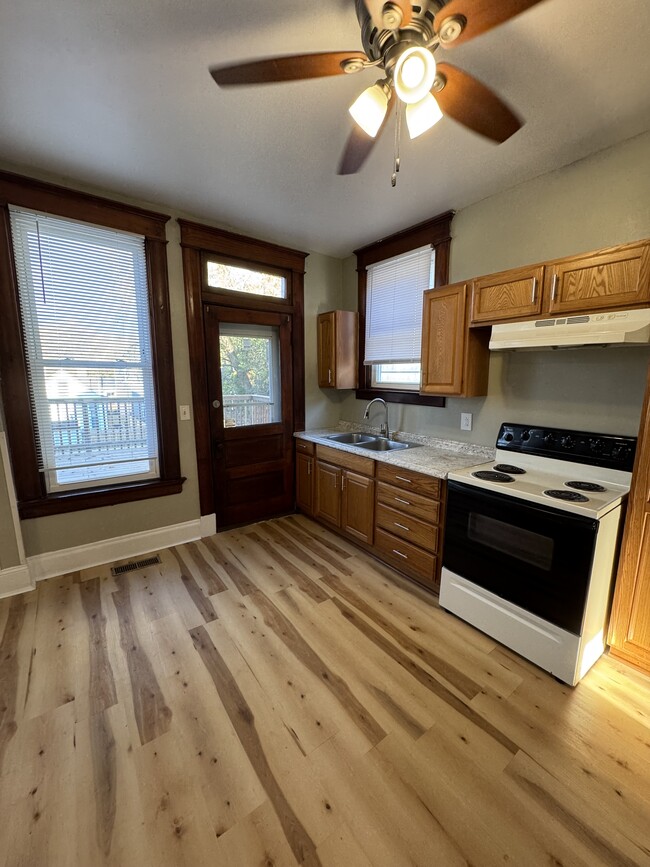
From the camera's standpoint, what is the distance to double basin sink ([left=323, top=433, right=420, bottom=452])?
3.13 m

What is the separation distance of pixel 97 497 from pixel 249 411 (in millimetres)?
1400

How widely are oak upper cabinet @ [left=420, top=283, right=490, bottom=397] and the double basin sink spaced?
711mm

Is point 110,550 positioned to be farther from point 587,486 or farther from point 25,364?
point 587,486

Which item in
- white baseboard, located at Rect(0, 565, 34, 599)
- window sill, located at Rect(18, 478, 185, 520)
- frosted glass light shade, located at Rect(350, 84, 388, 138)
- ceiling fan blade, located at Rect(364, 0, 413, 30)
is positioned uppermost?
ceiling fan blade, located at Rect(364, 0, 413, 30)

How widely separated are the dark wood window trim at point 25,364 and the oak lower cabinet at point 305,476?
1.15m

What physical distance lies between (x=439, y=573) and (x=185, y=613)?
5.35 feet

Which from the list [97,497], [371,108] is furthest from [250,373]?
[371,108]

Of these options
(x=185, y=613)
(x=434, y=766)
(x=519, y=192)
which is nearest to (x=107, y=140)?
(x=519, y=192)

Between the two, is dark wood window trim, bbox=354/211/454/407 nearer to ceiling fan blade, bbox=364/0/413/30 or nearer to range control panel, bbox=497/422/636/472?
range control panel, bbox=497/422/636/472

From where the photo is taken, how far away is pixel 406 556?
245 cm

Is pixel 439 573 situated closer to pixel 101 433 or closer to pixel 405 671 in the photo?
pixel 405 671

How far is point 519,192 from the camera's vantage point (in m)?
2.28

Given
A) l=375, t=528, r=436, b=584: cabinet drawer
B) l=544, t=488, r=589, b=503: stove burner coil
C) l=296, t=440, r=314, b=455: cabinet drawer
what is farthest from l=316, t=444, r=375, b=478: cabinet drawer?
l=544, t=488, r=589, b=503: stove burner coil

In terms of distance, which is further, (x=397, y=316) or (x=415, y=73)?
(x=397, y=316)
